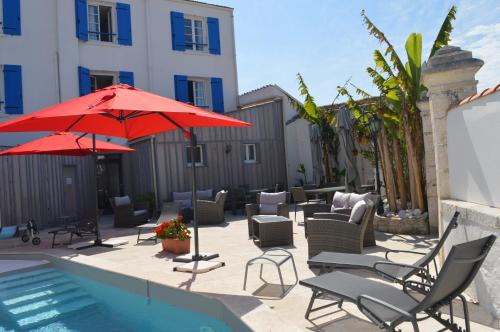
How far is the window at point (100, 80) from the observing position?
53.5 ft

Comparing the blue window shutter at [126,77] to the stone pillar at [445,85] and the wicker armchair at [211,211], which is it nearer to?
the wicker armchair at [211,211]

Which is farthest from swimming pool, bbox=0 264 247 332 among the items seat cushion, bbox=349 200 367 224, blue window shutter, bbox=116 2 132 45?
blue window shutter, bbox=116 2 132 45

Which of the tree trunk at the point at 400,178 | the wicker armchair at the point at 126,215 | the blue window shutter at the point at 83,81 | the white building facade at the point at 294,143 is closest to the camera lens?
the tree trunk at the point at 400,178

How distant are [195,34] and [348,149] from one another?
1068 centimetres

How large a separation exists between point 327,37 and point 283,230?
5021 millimetres

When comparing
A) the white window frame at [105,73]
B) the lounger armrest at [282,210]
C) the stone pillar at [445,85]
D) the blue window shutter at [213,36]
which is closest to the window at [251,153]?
the blue window shutter at [213,36]

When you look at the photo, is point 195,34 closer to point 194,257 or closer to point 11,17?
point 11,17

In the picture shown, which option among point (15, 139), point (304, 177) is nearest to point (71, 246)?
point (15, 139)

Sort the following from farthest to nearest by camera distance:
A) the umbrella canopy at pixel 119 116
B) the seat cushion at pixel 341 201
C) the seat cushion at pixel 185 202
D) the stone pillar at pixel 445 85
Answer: the seat cushion at pixel 185 202 → the seat cushion at pixel 341 201 → the umbrella canopy at pixel 119 116 → the stone pillar at pixel 445 85

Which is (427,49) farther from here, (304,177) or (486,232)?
(304,177)

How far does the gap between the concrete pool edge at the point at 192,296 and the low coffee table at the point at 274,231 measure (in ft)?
8.12

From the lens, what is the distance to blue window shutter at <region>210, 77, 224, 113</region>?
1844 centimetres

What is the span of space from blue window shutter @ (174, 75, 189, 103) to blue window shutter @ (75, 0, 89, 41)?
12.3ft

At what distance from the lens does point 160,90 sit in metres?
17.1
